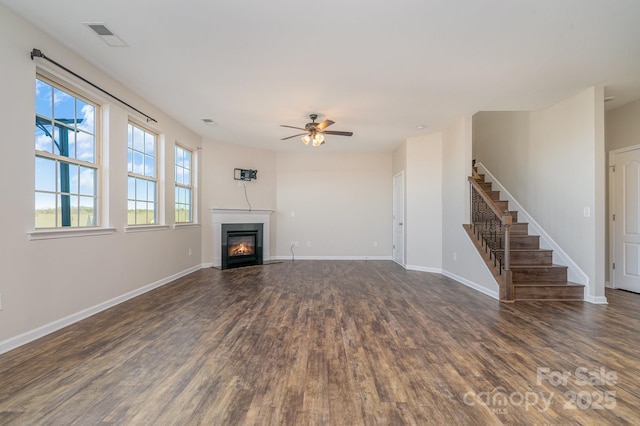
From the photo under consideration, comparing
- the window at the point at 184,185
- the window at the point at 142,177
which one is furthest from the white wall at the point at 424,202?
the window at the point at 142,177

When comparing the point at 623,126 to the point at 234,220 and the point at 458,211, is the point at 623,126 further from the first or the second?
the point at 234,220

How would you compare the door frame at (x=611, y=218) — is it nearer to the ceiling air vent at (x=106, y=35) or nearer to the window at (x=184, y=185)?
the ceiling air vent at (x=106, y=35)

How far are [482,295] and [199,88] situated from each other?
468cm

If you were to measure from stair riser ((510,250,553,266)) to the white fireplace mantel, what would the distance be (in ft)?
16.1

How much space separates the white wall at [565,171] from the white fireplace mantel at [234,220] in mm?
5101

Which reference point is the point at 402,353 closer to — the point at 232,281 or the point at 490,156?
the point at 232,281

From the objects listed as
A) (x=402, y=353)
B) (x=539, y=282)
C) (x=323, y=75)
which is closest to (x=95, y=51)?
(x=323, y=75)

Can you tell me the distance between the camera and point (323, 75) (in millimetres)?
3328

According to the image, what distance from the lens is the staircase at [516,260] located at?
149 inches

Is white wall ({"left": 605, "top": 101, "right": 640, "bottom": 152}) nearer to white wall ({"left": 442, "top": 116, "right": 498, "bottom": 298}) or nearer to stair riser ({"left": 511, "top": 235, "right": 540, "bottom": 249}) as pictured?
stair riser ({"left": 511, "top": 235, "right": 540, "bottom": 249})

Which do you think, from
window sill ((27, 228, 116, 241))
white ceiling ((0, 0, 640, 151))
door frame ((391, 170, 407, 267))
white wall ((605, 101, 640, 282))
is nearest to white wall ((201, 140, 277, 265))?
white ceiling ((0, 0, 640, 151))

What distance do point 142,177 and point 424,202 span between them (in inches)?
196

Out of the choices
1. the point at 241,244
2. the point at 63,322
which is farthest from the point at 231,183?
the point at 63,322

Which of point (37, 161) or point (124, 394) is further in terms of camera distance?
point (37, 161)
